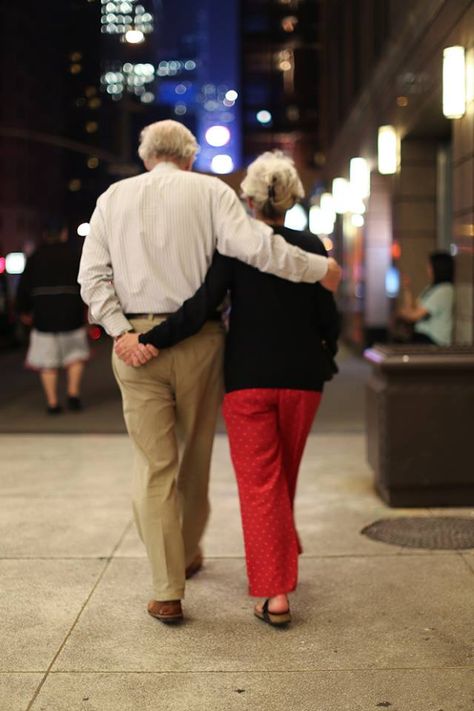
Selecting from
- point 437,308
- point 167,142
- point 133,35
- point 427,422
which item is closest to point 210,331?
point 167,142

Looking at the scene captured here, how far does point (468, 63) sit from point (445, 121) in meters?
4.57

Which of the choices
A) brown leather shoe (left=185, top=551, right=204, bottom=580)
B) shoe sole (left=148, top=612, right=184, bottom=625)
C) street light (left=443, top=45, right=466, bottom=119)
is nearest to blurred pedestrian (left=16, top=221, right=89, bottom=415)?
street light (left=443, top=45, right=466, bottom=119)

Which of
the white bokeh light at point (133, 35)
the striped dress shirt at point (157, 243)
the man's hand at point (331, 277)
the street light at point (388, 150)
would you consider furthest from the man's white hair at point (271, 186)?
the street light at point (388, 150)

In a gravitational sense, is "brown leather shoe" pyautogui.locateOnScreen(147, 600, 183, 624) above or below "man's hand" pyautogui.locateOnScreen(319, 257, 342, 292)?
below

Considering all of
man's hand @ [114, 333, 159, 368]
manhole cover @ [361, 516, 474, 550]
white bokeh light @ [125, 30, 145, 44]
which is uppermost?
white bokeh light @ [125, 30, 145, 44]

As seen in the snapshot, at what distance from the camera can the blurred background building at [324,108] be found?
12133 mm

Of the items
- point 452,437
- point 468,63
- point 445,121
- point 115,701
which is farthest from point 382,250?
point 115,701

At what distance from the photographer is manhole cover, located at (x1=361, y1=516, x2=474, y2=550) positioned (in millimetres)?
5629

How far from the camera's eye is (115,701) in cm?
357

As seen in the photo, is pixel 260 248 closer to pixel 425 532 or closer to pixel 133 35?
pixel 425 532

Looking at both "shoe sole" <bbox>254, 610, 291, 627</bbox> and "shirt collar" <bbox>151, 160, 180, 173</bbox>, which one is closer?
"shoe sole" <bbox>254, 610, 291, 627</bbox>

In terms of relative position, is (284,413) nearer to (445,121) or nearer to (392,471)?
(392,471)

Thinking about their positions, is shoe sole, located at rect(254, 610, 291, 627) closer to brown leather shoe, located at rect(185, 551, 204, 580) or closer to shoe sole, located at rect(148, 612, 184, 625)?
shoe sole, located at rect(148, 612, 184, 625)

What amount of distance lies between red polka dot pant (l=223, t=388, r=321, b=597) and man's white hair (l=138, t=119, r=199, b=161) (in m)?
1.09
